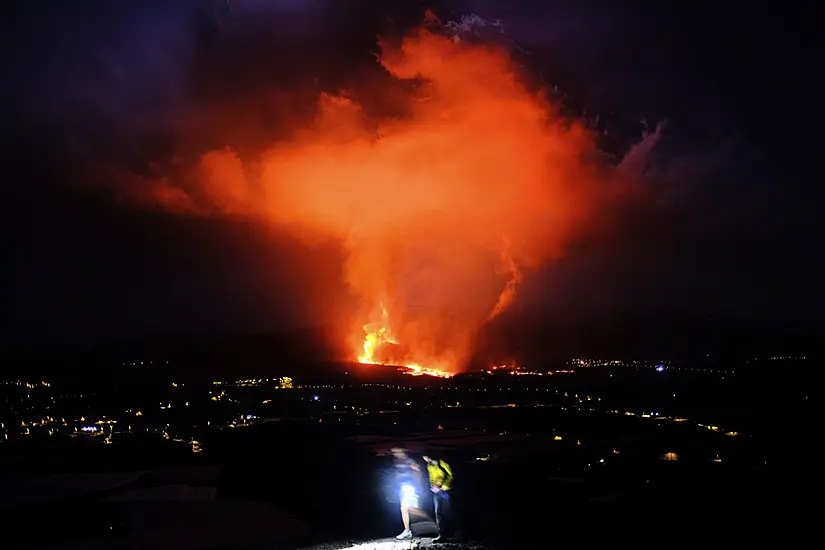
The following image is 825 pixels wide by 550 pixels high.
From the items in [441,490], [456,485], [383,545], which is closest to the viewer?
[383,545]

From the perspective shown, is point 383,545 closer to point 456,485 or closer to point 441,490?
point 441,490

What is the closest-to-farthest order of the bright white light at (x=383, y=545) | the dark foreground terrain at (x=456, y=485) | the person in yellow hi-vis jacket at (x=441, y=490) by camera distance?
1. the bright white light at (x=383, y=545)
2. the dark foreground terrain at (x=456, y=485)
3. the person in yellow hi-vis jacket at (x=441, y=490)

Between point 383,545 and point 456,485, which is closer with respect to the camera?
point 383,545

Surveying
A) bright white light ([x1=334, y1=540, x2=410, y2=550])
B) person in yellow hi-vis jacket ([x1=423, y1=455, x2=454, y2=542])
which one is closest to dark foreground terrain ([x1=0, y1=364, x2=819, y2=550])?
bright white light ([x1=334, y1=540, x2=410, y2=550])

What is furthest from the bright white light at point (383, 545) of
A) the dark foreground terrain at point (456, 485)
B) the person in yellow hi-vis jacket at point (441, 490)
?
the person in yellow hi-vis jacket at point (441, 490)

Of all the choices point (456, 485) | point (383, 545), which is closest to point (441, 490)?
point (456, 485)

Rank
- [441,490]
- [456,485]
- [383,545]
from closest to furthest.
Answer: [383,545] < [441,490] < [456,485]

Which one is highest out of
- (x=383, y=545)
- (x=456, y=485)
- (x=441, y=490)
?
(x=456, y=485)

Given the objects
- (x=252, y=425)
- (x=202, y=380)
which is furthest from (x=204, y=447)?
(x=202, y=380)

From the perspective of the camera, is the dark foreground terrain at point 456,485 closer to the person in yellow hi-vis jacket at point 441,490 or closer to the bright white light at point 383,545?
the bright white light at point 383,545
